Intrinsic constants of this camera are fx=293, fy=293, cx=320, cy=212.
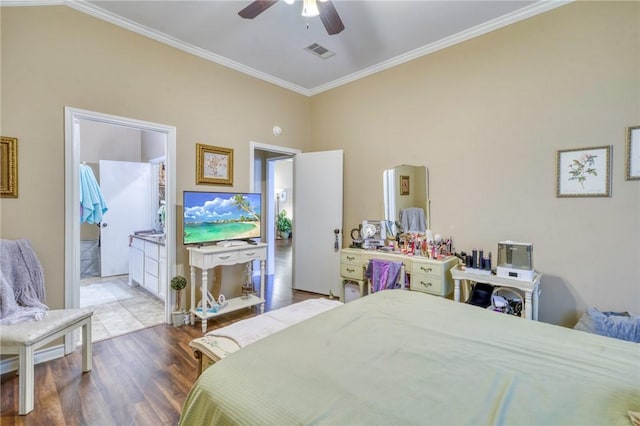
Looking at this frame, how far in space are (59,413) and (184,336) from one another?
1.11 metres

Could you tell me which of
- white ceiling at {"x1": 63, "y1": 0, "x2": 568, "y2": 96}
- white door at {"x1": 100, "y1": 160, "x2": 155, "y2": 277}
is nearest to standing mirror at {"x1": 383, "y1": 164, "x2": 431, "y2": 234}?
white ceiling at {"x1": 63, "y1": 0, "x2": 568, "y2": 96}

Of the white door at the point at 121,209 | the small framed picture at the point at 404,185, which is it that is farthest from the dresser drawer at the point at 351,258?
the white door at the point at 121,209

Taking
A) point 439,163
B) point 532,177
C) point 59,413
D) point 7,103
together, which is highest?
point 7,103

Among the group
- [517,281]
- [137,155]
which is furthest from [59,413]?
[137,155]

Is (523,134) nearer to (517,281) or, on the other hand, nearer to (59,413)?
(517,281)

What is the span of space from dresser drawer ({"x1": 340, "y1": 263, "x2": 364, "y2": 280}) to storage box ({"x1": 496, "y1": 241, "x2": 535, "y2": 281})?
1.39 metres

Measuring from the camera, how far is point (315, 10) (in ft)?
6.52

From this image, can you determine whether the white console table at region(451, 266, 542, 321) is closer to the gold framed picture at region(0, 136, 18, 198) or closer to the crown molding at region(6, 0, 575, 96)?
the crown molding at region(6, 0, 575, 96)

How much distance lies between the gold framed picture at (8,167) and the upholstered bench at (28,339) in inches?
38.9

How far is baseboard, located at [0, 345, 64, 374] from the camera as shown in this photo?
7.19ft

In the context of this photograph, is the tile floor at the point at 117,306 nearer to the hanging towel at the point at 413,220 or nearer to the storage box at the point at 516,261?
the hanging towel at the point at 413,220

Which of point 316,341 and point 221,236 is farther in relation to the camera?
point 221,236

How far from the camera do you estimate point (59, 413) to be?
1.79 metres

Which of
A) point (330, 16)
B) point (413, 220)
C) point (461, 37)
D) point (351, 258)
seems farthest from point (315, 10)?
point (351, 258)
